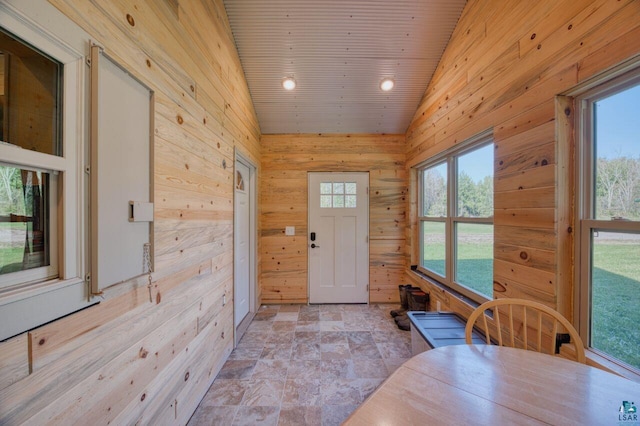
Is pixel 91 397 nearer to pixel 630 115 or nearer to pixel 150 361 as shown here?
pixel 150 361

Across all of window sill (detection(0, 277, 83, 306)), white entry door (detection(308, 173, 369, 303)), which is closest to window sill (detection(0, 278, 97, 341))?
window sill (detection(0, 277, 83, 306))

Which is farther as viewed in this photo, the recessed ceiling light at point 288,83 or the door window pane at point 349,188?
the door window pane at point 349,188

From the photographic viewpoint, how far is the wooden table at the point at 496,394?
72cm

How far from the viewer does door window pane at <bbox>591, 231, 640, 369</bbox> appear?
3.57 feet

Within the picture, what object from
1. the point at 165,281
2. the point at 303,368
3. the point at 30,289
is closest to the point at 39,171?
the point at 30,289

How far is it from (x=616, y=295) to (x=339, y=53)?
105 inches

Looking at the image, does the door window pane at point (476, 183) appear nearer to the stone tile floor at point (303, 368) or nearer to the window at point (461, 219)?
the window at point (461, 219)

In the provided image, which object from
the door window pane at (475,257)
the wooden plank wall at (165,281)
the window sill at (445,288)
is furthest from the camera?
the window sill at (445,288)

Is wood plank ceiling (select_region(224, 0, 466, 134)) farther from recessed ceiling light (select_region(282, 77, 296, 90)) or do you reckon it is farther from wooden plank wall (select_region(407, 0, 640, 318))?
Answer: wooden plank wall (select_region(407, 0, 640, 318))

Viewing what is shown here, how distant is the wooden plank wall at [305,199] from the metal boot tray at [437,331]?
136 cm

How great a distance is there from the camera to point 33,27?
68 cm

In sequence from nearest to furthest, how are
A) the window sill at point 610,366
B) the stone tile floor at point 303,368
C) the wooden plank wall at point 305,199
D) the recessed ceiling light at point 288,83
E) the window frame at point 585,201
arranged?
the window sill at point 610,366 → the window frame at point 585,201 → the stone tile floor at point 303,368 → the recessed ceiling light at point 288,83 → the wooden plank wall at point 305,199

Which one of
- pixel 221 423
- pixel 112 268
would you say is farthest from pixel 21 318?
pixel 221 423

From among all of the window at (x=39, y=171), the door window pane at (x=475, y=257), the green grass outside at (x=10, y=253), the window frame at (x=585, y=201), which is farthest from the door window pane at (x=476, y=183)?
the green grass outside at (x=10, y=253)
